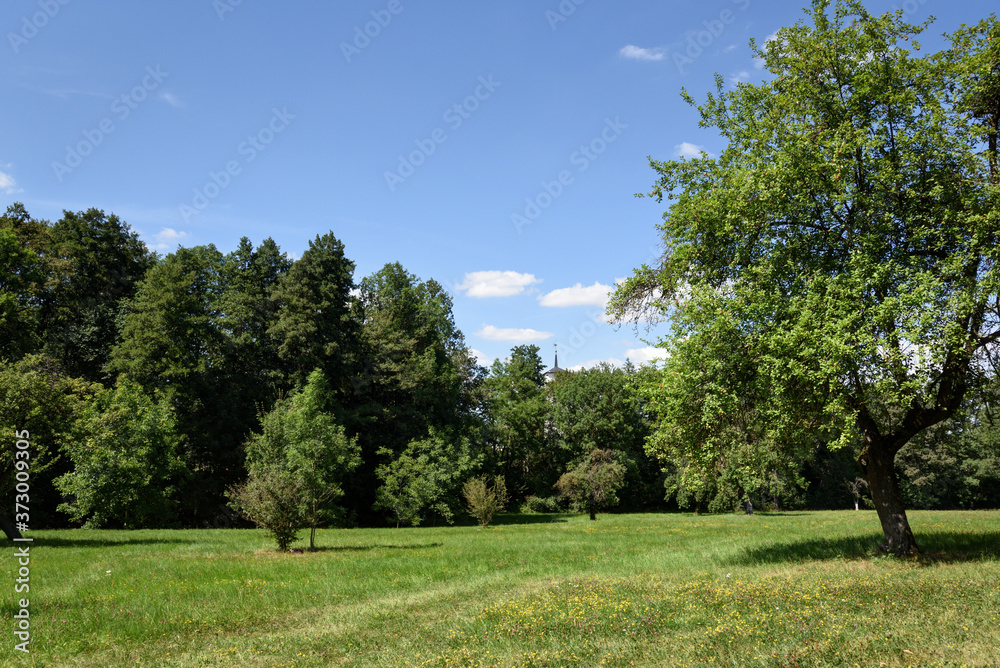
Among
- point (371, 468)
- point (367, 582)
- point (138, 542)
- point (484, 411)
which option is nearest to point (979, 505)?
point (484, 411)

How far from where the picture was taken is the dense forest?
3241cm

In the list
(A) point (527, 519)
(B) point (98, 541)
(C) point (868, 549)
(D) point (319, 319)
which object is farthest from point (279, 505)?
(A) point (527, 519)

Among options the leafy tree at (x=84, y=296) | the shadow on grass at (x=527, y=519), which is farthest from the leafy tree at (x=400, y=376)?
A: the leafy tree at (x=84, y=296)

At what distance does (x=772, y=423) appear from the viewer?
1407 centimetres

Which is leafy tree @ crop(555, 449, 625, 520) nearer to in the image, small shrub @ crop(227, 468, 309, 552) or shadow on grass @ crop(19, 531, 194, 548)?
small shrub @ crop(227, 468, 309, 552)

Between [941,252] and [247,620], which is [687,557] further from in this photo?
[247,620]

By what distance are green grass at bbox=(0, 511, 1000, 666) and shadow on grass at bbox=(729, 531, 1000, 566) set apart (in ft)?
0.28

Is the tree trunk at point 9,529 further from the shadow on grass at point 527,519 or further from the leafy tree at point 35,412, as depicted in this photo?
the shadow on grass at point 527,519

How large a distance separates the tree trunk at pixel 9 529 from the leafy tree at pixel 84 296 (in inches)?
800

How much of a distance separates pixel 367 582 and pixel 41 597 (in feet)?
23.7

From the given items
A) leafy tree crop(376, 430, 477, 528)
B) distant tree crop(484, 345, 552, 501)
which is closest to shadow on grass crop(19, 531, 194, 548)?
leafy tree crop(376, 430, 477, 528)

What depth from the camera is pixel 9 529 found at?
21.7 meters

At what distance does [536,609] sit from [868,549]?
418 inches

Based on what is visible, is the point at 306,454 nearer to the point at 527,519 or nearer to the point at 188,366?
the point at 188,366
